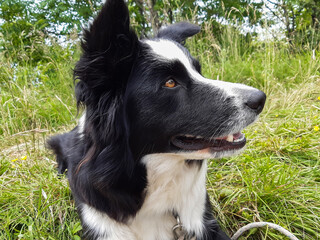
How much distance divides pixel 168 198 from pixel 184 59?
0.83 metres

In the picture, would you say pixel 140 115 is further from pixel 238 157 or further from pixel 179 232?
pixel 238 157

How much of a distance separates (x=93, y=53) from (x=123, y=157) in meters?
0.57

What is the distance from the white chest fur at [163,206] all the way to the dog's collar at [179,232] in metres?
0.02

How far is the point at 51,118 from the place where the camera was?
3.77 meters

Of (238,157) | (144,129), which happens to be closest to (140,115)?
(144,129)

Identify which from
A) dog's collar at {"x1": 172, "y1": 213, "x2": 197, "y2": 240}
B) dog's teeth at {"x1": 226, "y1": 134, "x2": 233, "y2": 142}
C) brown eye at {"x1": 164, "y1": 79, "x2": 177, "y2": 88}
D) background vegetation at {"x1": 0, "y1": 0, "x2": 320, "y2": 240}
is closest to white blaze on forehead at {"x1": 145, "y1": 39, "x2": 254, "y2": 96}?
brown eye at {"x1": 164, "y1": 79, "x2": 177, "y2": 88}

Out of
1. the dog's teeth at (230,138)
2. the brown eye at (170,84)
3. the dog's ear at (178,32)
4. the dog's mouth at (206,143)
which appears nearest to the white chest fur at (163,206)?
the dog's mouth at (206,143)

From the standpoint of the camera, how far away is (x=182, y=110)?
148cm

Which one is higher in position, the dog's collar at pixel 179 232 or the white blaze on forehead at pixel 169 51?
the white blaze on forehead at pixel 169 51

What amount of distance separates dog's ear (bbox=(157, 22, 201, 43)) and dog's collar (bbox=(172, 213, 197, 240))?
47.6 inches

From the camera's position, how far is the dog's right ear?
130cm

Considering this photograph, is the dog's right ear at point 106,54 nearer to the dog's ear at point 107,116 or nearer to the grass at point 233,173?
the dog's ear at point 107,116

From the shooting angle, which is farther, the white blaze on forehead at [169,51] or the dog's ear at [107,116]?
the white blaze on forehead at [169,51]

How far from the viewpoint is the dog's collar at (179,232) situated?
1.66 metres
